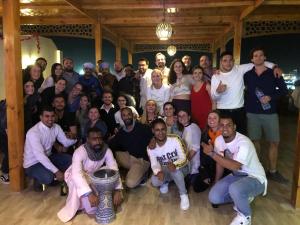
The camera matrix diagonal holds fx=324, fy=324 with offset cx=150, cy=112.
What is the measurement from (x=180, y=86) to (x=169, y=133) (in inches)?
30.7

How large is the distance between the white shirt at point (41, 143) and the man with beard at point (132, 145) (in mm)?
659

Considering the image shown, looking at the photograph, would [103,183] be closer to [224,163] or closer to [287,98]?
[224,163]

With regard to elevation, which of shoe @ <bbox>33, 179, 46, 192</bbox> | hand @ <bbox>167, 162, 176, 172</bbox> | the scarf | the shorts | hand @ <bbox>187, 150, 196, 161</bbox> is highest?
the shorts

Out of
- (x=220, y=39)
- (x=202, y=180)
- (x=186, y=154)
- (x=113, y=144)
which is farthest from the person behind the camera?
(x=220, y=39)

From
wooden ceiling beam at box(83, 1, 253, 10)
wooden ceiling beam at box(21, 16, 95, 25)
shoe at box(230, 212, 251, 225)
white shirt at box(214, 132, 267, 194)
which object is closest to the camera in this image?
shoe at box(230, 212, 251, 225)

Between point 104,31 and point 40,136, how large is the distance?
5.66 meters

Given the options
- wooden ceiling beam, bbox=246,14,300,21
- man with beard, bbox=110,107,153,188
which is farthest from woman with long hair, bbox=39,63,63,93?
wooden ceiling beam, bbox=246,14,300,21

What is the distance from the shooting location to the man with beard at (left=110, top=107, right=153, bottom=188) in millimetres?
4039

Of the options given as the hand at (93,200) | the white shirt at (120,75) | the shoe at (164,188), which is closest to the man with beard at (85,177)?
the hand at (93,200)

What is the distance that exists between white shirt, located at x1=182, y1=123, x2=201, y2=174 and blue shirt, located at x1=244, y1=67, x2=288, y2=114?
0.81 metres

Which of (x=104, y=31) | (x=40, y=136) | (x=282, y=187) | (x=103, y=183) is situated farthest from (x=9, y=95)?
(x=104, y=31)

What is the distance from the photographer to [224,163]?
3072mm

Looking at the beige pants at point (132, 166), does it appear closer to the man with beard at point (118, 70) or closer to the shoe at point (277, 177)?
the shoe at point (277, 177)

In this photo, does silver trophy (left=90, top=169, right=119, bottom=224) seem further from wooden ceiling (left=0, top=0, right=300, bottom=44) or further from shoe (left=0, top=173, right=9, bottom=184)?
wooden ceiling (left=0, top=0, right=300, bottom=44)
